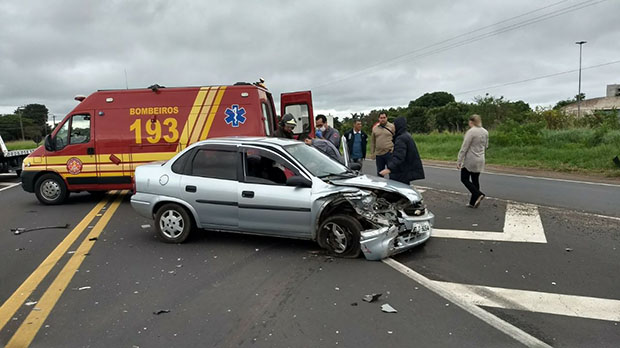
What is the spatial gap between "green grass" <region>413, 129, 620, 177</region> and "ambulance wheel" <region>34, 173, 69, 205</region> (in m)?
14.7

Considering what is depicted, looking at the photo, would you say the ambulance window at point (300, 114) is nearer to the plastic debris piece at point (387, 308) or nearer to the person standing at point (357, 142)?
the person standing at point (357, 142)

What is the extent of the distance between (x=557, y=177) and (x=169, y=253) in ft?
38.8

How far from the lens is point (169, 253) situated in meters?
5.89

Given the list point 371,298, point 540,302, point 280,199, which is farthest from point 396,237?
point 540,302

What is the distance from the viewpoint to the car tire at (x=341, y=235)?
17.6 feet

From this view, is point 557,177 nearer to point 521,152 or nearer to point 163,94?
point 521,152

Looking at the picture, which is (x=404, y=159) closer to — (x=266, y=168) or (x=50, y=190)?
(x=266, y=168)

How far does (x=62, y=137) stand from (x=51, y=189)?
3.92 feet

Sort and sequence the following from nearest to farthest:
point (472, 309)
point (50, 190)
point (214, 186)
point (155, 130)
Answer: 1. point (472, 309)
2. point (214, 186)
3. point (155, 130)
4. point (50, 190)

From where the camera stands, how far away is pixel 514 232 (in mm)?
6602

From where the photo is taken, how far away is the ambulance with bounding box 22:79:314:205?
31.5ft

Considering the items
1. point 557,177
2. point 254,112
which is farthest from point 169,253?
point 557,177

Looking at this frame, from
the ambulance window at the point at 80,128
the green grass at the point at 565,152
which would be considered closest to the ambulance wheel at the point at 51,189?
the ambulance window at the point at 80,128

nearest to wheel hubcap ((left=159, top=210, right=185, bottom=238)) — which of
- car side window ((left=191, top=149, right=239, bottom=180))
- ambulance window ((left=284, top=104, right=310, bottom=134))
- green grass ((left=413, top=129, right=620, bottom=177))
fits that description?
car side window ((left=191, top=149, right=239, bottom=180))
